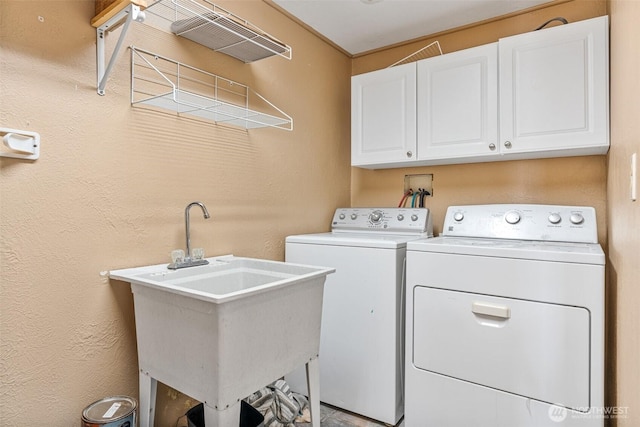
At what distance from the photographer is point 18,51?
110 centimetres

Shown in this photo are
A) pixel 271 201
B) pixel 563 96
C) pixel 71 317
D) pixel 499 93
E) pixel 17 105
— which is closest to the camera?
pixel 17 105

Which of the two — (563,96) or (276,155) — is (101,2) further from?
(563,96)

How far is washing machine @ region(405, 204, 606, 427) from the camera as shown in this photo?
4.37ft

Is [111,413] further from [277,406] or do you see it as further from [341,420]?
[341,420]

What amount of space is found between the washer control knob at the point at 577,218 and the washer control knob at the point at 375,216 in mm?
1037

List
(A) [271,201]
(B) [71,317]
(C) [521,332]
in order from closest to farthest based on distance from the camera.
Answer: (B) [71,317] → (C) [521,332] → (A) [271,201]

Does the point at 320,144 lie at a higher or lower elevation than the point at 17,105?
higher

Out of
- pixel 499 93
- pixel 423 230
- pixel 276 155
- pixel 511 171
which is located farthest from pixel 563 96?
pixel 276 155

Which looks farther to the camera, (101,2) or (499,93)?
(499,93)

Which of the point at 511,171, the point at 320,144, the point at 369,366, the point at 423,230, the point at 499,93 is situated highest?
the point at 499,93

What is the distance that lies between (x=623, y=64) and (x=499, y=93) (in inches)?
29.2

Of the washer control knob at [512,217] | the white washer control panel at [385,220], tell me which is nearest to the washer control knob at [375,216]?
the white washer control panel at [385,220]

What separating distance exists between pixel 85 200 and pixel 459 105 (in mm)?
1906

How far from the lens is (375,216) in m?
2.35
